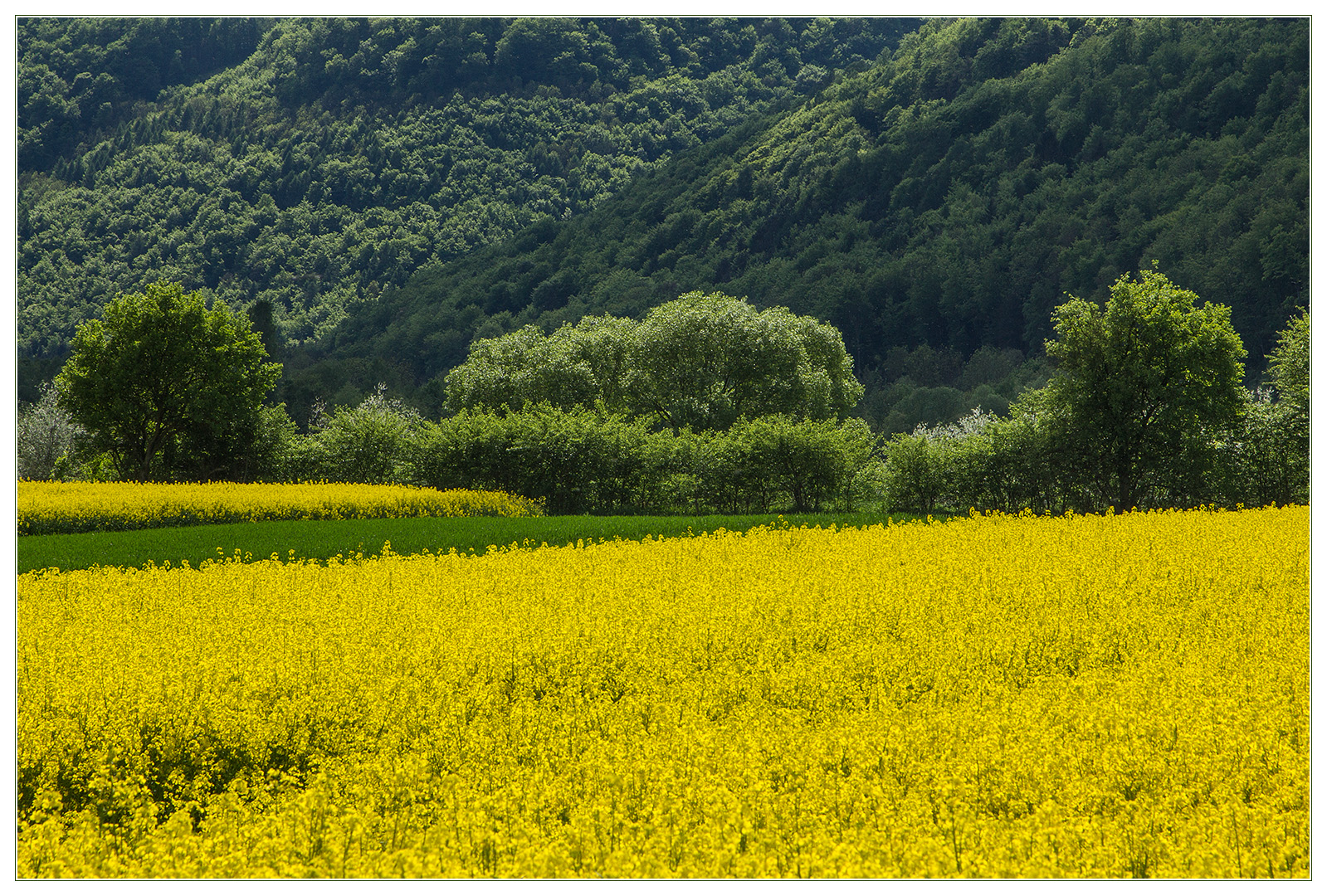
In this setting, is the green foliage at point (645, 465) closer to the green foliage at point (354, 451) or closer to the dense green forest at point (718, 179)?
the green foliage at point (354, 451)

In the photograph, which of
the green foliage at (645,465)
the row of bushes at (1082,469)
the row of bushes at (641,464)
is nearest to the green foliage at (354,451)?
the row of bushes at (641,464)

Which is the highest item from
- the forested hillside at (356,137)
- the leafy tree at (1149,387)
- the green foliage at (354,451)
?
the forested hillside at (356,137)

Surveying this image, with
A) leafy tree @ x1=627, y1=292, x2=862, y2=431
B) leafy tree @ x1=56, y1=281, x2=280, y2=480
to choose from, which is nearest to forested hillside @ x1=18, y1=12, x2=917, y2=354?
leafy tree @ x1=56, y1=281, x2=280, y2=480

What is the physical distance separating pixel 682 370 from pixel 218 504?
2014 centimetres

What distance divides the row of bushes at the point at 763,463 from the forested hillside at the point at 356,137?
11.6m

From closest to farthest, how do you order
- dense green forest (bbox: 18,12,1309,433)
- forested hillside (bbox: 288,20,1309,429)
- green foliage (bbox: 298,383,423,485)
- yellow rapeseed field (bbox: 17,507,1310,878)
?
yellow rapeseed field (bbox: 17,507,1310,878)
green foliage (bbox: 298,383,423,485)
dense green forest (bbox: 18,12,1309,433)
forested hillside (bbox: 288,20,1309,429)

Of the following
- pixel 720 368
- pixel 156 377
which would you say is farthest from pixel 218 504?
pixel 720 368

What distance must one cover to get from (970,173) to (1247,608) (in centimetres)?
8802

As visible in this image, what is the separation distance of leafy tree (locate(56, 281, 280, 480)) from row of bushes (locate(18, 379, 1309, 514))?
7.72 ft

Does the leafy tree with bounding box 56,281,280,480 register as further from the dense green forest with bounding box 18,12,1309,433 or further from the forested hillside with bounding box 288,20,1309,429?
the forested hillside with bounding box 288,20,1309,429

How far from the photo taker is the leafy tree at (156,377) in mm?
33500

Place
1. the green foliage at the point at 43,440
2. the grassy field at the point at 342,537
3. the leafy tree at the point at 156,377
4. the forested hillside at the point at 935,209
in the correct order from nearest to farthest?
the grassy field at the point at 342,537 < the leafy tree at the point at 156,377 < the green foliage at the point at 43,440 < the forested hillside at the point at 935,209

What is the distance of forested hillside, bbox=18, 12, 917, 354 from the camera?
4069cm

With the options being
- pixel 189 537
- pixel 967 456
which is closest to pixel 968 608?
pixel 189 537
